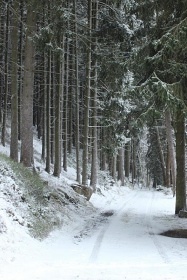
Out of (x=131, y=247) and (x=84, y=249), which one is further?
(x=131, y=247)

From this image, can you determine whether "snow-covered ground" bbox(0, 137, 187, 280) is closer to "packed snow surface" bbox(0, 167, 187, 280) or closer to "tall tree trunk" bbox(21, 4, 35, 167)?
"packed snow surface" bbox(0, 167, 187, 280)

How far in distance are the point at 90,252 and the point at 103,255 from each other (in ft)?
1.42

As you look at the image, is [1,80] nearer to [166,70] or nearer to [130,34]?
[130,34]

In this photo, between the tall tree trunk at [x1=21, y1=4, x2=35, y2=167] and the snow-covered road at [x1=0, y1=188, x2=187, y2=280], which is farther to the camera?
the tall tree trunk at [x1=21, y1=4, x2=35, y2=167]

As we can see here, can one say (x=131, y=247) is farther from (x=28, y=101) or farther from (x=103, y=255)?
(x=28, y=101)

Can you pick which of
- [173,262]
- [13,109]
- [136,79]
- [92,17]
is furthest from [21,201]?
[92,17]

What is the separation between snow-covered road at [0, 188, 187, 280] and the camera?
21.8 ft

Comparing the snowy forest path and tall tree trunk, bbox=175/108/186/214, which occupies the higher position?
tall tree trunk, bbox=175/108/186/214

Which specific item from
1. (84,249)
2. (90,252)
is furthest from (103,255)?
(84,249)

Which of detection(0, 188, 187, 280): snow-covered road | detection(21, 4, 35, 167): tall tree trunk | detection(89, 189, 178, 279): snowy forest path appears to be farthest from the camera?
detection(21, 4, 35, 167): tall tree trunk

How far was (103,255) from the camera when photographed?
8531 mm

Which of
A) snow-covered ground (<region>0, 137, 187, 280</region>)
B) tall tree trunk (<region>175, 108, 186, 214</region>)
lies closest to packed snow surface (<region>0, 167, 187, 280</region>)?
snow-covered ground (<region>0, 137, 187, 280</region>)

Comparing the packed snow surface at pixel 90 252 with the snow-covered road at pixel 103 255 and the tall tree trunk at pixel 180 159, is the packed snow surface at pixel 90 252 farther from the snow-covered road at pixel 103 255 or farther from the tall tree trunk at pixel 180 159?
the tall tree trunk at pixel 180 159

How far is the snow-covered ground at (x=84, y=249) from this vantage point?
673 cm
